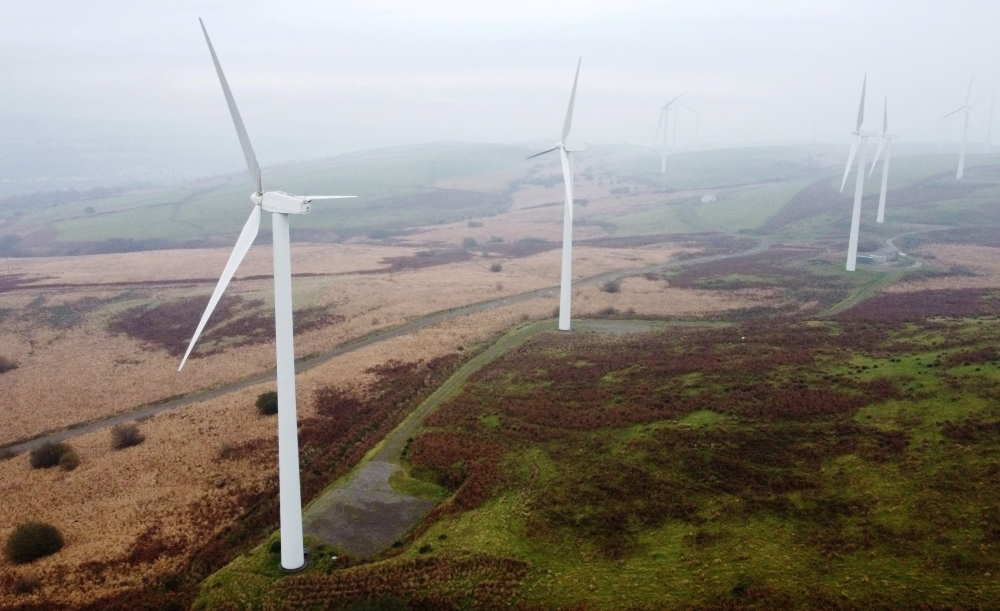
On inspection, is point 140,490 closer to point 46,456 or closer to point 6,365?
point 46,456

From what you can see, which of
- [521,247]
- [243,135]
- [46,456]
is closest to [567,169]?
[243,135]

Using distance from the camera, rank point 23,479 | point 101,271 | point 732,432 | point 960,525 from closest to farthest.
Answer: point 960,525 < point 732,432 < point 23,479 < point 101,271

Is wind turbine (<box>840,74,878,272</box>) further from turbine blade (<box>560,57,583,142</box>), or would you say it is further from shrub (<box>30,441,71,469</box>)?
shrub (<box>30,441,71,469</box>)

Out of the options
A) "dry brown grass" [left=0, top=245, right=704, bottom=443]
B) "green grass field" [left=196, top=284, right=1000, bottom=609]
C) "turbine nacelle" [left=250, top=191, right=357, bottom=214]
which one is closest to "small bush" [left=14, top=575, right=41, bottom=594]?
"green grass field" [left=196, top=284, right=1000, bottom=609]

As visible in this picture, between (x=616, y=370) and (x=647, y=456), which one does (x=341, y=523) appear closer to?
(x=647, y=456)

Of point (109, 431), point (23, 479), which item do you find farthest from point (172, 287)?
point (23, 479)

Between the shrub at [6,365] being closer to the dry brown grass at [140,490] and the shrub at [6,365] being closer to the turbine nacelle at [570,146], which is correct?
the dry brown grass at [140,490]
